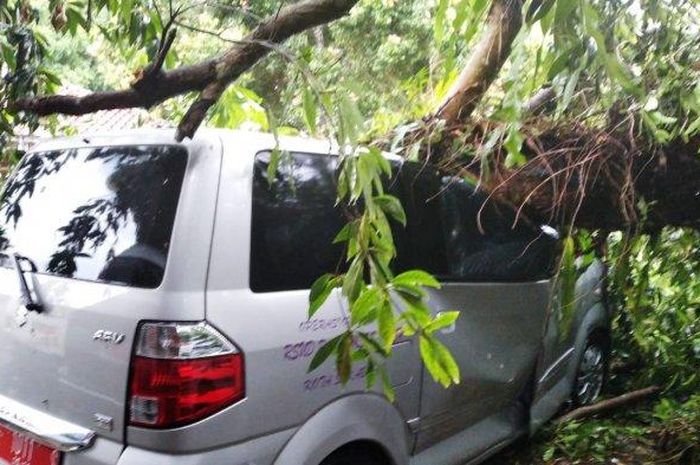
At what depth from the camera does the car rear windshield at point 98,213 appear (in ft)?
7.01

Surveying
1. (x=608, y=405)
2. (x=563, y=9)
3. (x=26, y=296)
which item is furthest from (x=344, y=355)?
(x=608, y=405)

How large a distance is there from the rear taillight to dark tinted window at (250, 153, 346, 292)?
0.27 metres

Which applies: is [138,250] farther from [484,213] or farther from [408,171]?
[484,213]

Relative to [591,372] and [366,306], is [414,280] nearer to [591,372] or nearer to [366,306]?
[366,306]

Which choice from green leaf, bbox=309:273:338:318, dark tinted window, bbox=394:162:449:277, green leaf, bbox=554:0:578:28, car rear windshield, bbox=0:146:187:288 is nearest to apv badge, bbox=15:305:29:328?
car rear windshield, bbox=0:146:187:288

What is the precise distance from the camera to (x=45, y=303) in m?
2.25

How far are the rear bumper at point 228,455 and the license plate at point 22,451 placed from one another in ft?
1.03

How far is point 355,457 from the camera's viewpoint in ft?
8.11

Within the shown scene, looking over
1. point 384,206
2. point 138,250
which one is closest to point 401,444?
point 384,206

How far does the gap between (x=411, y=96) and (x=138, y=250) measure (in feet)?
6.21

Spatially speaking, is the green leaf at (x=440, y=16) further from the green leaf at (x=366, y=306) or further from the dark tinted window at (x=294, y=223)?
the green leaf at (x=366, y=306)

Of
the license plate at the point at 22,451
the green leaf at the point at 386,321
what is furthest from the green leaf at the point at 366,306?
the license plate at the point at 22,451

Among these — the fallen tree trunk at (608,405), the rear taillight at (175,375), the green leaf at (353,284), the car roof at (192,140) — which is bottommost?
the fallen tree trunk at (608,405)

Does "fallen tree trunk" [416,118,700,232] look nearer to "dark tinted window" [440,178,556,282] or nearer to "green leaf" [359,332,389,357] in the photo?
"dark tinted window" [440,178,556,282]
